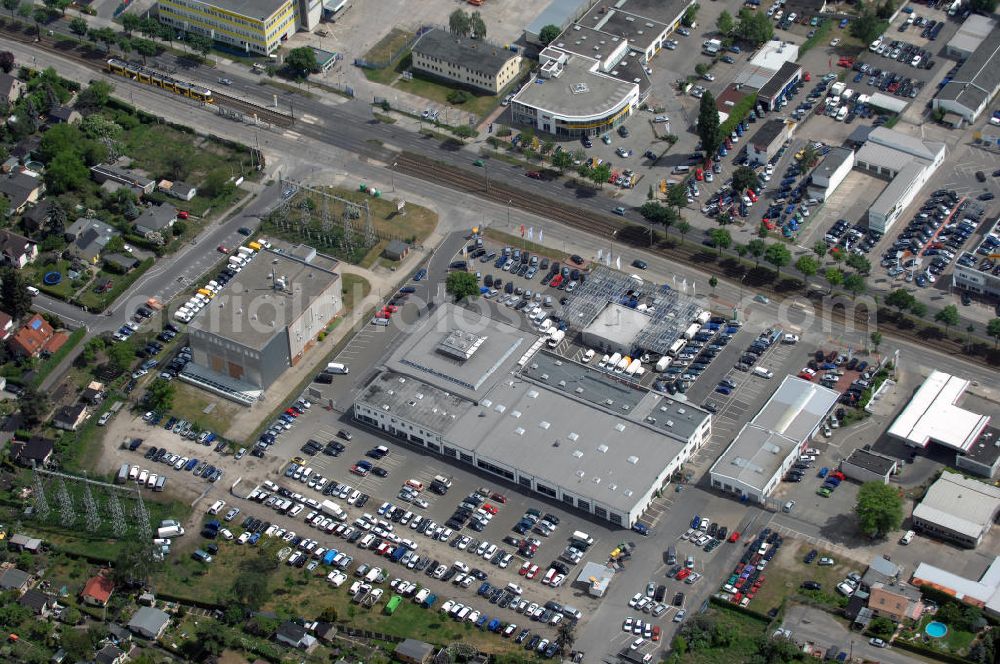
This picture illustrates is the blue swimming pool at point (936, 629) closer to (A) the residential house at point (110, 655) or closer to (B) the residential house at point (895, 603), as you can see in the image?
(B) the residential house at point (895, 603)

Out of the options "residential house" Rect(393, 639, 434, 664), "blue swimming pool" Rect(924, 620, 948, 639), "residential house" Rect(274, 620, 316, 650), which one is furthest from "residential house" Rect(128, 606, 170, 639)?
"blue swimming pool" Rect(924, 620, 948, 639)

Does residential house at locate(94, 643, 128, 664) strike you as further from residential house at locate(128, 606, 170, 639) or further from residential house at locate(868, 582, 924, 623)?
residential house at locate(868, 582, 924, 623)

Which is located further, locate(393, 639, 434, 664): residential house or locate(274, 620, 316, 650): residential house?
locate(274, 620, 316, 650): residential house

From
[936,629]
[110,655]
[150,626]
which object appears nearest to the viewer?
[110,655]

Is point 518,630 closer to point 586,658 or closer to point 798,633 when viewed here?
point 586,658

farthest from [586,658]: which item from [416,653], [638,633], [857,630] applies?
[857,630]

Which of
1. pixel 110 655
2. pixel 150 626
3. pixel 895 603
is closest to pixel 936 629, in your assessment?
pixel 895 603

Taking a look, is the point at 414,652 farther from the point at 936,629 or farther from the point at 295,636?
the point at 936,629
